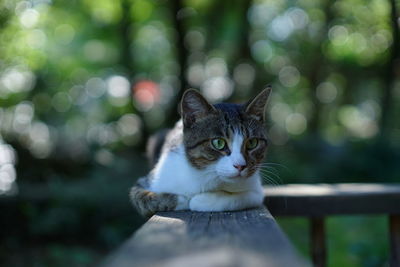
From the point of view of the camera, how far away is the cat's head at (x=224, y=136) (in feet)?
7.60

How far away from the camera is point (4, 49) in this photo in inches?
208

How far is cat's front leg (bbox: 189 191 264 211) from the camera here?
2217mm

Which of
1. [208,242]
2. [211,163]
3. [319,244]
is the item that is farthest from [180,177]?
[319,244]

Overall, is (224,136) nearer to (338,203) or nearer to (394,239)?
(338,203)

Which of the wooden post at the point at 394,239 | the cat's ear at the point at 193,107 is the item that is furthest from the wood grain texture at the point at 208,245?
the wooden post at the point at 394,239

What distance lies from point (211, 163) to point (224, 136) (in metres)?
0.16

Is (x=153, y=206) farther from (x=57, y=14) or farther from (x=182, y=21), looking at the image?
(x=57, y=14)

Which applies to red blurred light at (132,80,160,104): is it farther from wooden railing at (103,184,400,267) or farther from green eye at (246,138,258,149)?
wooden railing at (103,184,400,267)

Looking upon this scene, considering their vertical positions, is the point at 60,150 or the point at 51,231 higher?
the point at 60,150

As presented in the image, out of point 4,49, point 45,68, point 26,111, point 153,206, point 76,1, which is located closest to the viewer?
point 153,206

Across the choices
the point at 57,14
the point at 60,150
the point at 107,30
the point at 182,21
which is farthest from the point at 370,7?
the point at 60,150

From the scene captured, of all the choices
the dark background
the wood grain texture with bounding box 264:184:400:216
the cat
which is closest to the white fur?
the cat

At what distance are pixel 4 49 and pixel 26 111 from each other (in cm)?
160

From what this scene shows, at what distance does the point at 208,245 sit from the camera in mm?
1343
